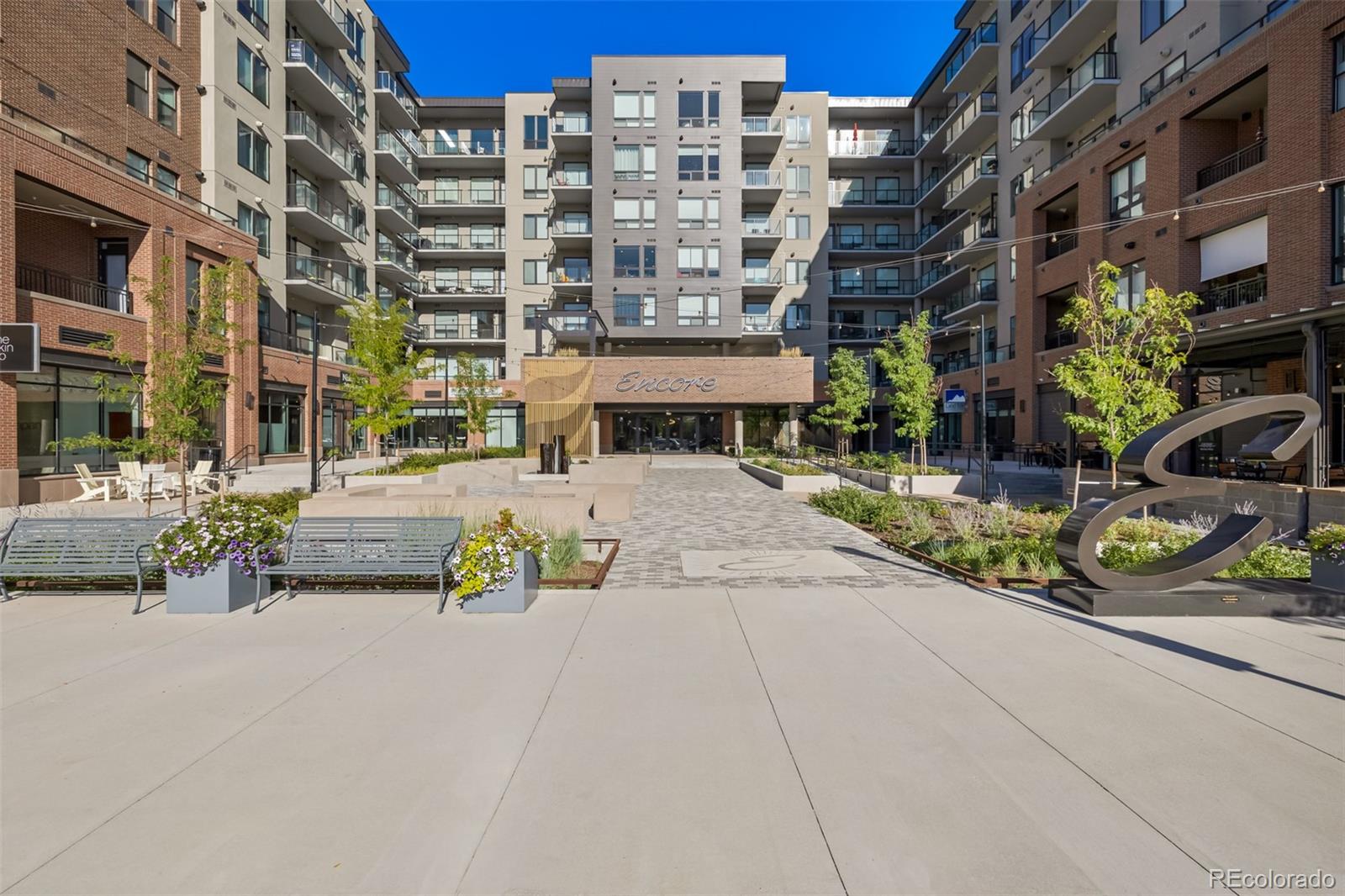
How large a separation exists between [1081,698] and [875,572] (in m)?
4.67

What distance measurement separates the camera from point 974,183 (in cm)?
4134

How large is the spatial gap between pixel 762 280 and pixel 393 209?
26121 mm

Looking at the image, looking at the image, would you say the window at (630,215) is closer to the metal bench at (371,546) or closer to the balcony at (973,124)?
the balcony at (973,124)

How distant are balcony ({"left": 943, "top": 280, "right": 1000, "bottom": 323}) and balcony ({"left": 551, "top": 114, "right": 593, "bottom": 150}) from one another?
2695cm

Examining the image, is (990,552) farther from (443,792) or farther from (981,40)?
(981,40)

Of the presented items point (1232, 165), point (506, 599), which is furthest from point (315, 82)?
point (1232, 165)

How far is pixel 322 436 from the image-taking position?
124 feet

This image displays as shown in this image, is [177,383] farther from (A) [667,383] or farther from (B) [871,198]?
(B) [871,198]

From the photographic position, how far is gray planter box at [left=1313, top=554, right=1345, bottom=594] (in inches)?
318

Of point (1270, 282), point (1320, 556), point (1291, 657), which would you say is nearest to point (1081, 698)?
point (1291, 657)

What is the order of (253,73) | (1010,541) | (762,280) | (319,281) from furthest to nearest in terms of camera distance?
1. (762,280)
2. (319,281)
3. (253,73)
4. (1010,541)

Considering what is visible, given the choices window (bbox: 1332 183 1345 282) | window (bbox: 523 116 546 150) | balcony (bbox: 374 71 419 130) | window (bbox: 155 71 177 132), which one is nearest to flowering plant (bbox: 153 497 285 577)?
window (bbox: 1332 183 1345 282)

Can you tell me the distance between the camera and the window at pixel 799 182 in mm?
50000

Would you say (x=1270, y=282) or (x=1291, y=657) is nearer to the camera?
(x=1291, y=657)
